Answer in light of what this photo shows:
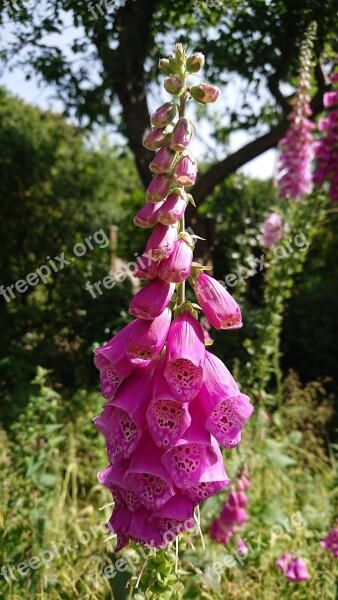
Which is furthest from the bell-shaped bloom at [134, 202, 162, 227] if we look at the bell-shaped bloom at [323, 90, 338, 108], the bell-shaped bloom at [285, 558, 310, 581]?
the bell-shaped bloom at [323, 90, 338, 108]

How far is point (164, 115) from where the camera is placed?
4.50ft

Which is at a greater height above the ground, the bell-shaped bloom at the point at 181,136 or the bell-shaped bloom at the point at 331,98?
the bell-shaped bloom at the point at 181,136

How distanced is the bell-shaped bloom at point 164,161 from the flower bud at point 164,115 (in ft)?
0.20

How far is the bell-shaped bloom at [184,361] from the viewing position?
1.32 meters

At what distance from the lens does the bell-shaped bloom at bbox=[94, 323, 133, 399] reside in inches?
56.1

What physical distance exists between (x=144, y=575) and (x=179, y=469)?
44 centimetres

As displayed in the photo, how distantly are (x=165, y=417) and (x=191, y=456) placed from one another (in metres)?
0.12

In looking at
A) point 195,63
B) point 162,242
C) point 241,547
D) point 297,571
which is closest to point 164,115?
point 195,63

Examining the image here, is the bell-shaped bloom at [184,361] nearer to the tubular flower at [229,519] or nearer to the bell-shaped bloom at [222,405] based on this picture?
the bell-shaped bloom at [222,405]

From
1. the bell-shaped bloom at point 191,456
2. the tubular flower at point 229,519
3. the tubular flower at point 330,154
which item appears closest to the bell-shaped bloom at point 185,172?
the bell-shaped bloom at point 191,456

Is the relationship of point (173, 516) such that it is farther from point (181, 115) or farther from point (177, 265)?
point (181, 115)

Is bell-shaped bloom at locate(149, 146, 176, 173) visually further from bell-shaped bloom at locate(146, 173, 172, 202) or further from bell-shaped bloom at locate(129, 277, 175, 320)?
bell-shaped bloom at locate(129, 277, 175, 320)

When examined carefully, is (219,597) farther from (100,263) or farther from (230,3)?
(100,263)

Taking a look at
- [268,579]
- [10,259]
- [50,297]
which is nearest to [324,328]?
[50,297]
